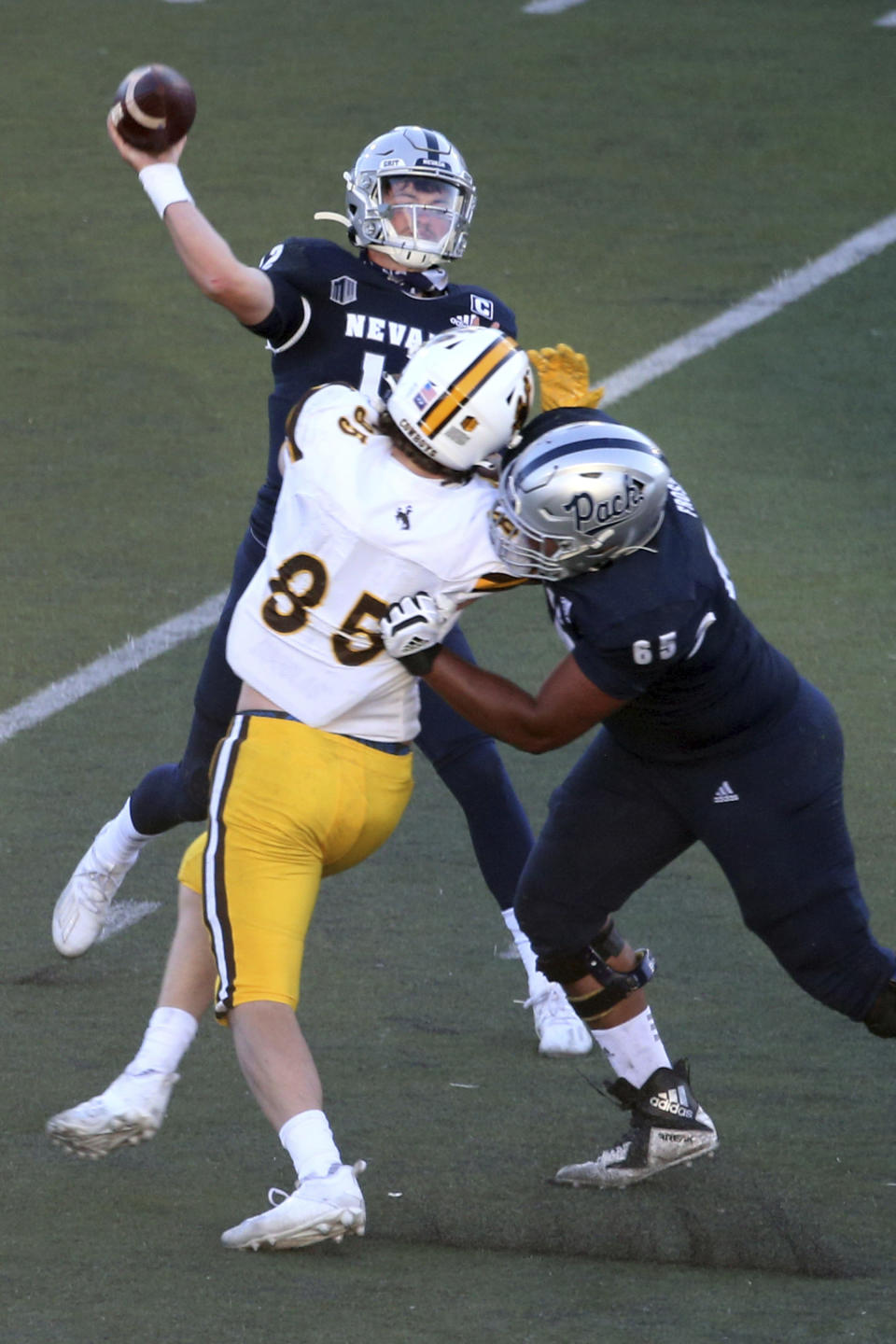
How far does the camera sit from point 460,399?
13.0 ft

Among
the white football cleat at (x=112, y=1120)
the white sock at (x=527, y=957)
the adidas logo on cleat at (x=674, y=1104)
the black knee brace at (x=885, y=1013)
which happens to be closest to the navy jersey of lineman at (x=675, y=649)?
the black knee brace at (x=885, y=1013)

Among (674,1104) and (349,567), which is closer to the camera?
(349,567)

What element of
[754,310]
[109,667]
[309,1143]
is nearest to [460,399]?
[309,1143]

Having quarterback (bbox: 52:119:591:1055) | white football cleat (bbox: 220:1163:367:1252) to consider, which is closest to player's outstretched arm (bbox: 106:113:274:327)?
quarterback (bbox: 52:119:591:1055)

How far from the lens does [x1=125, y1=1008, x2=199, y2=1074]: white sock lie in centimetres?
424

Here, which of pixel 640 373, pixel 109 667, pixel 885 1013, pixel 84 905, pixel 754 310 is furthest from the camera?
pixel 754 310

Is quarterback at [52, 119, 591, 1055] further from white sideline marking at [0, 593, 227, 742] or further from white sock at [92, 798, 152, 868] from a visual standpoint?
white sideline marking at [0, 593, 227, 742]

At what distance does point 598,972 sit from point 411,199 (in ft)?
6.30

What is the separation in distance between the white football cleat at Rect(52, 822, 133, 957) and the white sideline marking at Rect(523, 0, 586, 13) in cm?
950

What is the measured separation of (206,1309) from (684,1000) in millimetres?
1786

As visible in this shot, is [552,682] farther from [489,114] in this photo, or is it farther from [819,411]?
[489,114]

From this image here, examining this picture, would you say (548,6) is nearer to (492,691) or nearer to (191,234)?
(191,234)

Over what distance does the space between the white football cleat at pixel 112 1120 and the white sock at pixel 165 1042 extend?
0.04 m

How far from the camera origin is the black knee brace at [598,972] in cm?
445
